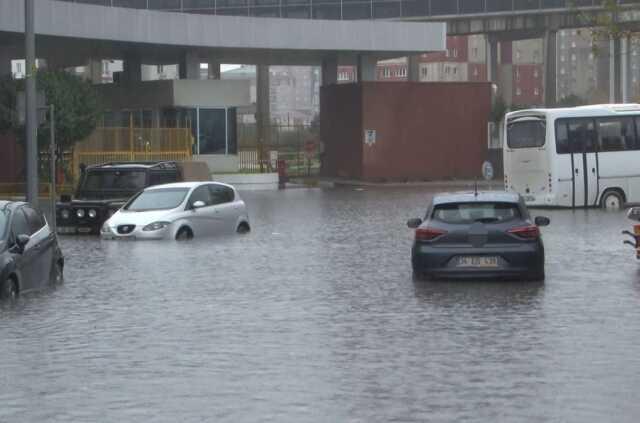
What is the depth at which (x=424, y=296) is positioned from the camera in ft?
60.0

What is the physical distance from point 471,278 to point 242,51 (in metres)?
45.2

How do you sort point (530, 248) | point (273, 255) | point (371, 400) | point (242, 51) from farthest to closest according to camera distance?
1. point (242, 51)
2. point (273, 255)
3. point (530, 248)
4. point (371, 400)

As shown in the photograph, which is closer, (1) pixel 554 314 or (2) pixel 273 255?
(1) pixel 554 314


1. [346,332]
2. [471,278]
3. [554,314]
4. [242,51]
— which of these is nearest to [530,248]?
[471,278]

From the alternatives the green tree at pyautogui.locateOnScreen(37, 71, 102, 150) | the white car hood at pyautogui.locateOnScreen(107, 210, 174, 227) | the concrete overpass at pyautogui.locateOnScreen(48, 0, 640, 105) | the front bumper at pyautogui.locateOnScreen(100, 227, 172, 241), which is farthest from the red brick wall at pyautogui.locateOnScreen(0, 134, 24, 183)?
the concrete overpass at pyautogui.locateOnScreen(48, 0, 640, 105)

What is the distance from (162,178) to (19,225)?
15999mm

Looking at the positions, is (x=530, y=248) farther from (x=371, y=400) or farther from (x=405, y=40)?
(x=405, y=40)

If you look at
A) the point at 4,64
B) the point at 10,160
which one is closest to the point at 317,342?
the point at 10,160

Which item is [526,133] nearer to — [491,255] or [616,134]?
[616,134]

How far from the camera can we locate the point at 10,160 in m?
52.5

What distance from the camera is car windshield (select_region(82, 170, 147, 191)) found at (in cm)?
3356

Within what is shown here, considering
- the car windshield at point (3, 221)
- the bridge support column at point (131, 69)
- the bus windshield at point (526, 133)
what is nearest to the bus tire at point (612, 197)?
the bus windshield at point (526, 133)

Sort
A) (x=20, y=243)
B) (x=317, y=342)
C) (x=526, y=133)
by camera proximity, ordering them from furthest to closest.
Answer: (x=526, y=133)
(x=20, y=243)
(x=317, y=342)

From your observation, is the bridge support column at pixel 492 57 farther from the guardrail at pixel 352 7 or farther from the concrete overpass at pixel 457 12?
the guardrail at pixel 352 7
